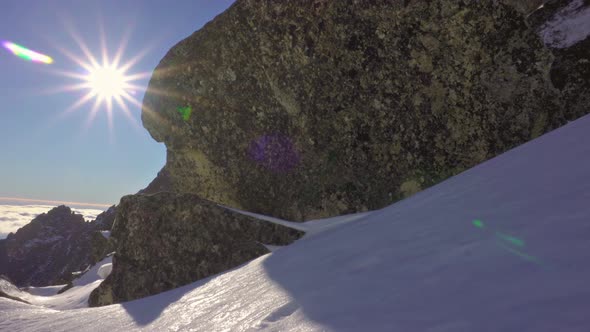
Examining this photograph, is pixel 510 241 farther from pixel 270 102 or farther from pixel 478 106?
pixel 270 102

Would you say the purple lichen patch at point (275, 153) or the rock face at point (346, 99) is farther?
the purple lichen patch at point (275, 153)

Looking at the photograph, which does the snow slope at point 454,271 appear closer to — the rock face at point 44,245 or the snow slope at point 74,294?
the snow slope at point 74,294

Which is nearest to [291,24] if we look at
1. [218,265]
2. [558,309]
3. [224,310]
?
[218,265]

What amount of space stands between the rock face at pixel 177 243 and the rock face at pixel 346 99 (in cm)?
110

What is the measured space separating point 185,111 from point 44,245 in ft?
171

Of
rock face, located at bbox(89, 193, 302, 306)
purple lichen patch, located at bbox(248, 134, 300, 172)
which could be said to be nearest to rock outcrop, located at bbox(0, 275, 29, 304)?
rock face, located at bbox(89, 193, 302, 306)

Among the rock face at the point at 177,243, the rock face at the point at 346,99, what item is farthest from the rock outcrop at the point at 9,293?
the rock face at the point at 346,99

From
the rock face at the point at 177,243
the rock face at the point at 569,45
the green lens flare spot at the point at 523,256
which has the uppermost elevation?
the rock face at the point at 569,45

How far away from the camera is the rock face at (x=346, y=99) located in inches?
279

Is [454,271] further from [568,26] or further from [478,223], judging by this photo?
[568,26]

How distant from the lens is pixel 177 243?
300 inches

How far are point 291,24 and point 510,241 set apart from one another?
721 centimetres

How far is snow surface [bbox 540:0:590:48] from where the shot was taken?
25.1 ft

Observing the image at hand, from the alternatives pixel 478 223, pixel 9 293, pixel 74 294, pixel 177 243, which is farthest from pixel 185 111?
pixel 9 293
